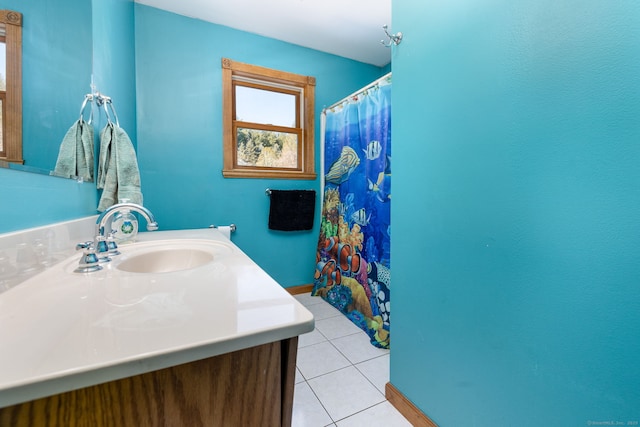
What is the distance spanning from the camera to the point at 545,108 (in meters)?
0.68

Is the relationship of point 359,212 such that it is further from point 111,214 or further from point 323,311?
point 111,214

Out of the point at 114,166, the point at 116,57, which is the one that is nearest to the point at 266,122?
the point at 116,57

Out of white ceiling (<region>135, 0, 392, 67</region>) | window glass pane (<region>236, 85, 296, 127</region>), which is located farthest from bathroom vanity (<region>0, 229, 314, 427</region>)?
white ceiling (<region>135, 0, 392, 67</region>)

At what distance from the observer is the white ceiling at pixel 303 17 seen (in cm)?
175

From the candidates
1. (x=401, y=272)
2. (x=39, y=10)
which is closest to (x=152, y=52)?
(x=39, y=10)

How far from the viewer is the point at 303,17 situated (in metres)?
1.88

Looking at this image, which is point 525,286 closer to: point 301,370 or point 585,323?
point 585,323

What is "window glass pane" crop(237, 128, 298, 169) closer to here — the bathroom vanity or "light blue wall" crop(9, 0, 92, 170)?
"light blue wall" crop(9, 0, 92, 170)

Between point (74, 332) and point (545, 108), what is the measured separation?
1.13 m

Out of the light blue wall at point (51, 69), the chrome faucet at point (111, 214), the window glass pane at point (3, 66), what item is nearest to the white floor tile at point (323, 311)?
the chrome faucet at point (111, 214)

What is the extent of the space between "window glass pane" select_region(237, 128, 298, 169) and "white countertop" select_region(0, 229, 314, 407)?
166 centimetres

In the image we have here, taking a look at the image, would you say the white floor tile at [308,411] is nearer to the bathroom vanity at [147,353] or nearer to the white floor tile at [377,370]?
the white floor tile at [377,370]

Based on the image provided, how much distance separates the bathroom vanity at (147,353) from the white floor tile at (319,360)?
3.46 feet

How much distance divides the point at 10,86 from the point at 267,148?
1.74 metres
